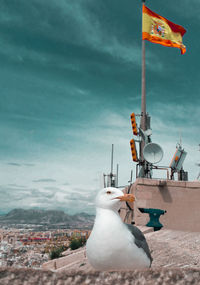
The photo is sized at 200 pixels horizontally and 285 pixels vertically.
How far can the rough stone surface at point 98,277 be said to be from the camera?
9.30 feet

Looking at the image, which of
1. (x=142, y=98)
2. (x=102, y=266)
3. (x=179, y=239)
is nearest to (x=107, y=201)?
(x=102, y=266)

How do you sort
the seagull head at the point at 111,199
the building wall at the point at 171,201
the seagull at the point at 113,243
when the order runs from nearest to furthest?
the seagull at the point at 113,243 → the seagull head at the point at 111,199 → the building wall at the point at 171,201

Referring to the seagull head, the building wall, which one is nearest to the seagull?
the seagull head

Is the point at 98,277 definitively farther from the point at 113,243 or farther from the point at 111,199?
the point at 111,199

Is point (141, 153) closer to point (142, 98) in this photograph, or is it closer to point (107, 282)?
point (142, 98)

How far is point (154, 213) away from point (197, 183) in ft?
12.7

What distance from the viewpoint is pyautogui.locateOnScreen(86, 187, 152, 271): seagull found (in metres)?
5.45

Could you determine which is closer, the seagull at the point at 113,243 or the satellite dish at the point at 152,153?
the seagull at the point at 113,243

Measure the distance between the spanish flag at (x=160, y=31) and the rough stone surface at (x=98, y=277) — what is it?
2534 cm

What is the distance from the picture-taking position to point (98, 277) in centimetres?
295

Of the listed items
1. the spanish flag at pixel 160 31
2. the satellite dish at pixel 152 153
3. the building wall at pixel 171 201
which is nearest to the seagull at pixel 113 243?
the building wall at pixel 171 201

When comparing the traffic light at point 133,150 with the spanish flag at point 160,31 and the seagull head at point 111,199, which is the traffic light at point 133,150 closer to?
the spanish flag at point 160,31

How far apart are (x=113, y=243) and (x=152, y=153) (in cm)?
1471

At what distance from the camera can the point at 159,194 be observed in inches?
714
